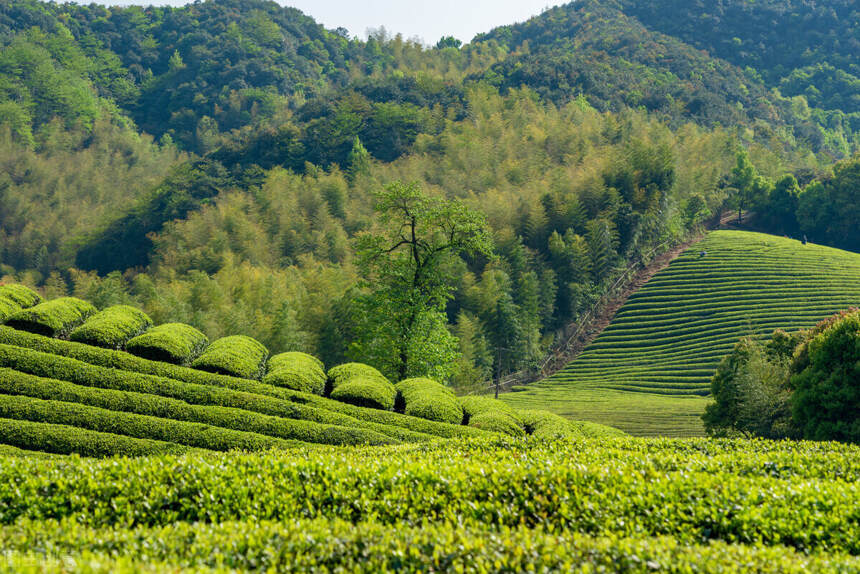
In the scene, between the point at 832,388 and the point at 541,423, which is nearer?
the point at 832,388

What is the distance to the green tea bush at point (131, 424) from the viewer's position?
53.5ft

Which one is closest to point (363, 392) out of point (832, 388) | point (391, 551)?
point (391, 551)

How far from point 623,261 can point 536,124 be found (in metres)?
41.2

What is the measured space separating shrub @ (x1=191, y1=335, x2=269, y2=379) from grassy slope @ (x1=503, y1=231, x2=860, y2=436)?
20.1 meters

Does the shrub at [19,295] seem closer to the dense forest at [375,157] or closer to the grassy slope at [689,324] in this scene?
the dense forest at [375,157]

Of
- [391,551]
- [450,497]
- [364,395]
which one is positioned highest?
[391,551]

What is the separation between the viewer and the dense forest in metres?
55.5

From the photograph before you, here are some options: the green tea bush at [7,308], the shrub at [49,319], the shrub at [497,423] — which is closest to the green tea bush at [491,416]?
the shrub at [497,423]

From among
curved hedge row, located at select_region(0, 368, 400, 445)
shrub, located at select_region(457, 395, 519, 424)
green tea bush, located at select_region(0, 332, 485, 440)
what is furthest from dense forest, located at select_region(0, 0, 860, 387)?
curved hedge row, located at select_region(0, 368, 400, 445)

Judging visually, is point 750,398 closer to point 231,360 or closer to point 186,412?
point 231,360

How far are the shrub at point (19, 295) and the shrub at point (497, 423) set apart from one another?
55.6 feet

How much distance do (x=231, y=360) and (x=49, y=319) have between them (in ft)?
19.5

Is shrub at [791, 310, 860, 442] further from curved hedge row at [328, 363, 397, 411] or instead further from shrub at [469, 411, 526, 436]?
curved hedge row at [328, 363, 397, 411]

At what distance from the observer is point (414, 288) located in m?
32.7
